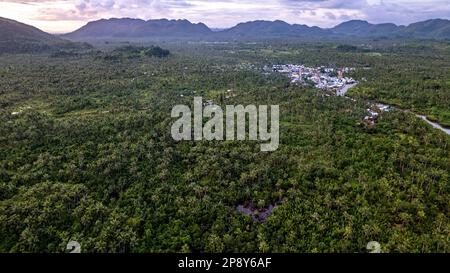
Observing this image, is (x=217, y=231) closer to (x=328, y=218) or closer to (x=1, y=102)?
(x=328, y=218)

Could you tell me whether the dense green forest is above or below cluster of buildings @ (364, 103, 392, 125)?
below

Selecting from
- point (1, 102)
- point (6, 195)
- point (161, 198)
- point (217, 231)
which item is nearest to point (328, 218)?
point (217, 231)

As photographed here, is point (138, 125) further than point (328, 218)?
Yes
